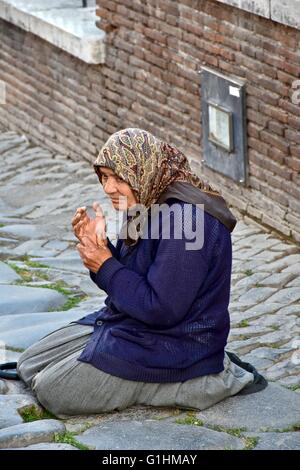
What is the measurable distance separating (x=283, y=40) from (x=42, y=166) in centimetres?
369

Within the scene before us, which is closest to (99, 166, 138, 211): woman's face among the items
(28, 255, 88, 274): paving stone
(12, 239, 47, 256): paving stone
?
(28, 255, 88, 274): paving stone

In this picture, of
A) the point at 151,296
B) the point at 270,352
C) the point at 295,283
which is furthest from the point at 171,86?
the point at 151,296

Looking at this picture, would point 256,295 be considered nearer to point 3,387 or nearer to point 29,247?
point 29,247

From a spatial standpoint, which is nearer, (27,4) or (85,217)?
(85,217)

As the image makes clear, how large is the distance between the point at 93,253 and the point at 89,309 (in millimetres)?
2090

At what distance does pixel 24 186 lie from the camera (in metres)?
10.3

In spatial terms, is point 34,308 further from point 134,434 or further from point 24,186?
point 24,186

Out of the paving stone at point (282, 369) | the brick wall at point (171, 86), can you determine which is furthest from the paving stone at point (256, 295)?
the paving stone at point (282, 369)

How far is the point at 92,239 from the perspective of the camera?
4.73 metres

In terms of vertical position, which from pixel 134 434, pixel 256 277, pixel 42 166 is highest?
pixel 134 434

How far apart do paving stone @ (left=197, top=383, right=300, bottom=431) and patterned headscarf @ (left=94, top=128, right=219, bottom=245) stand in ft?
2.76

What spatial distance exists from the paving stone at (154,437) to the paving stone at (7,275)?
2.95 meters

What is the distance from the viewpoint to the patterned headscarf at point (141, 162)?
4621 mm
